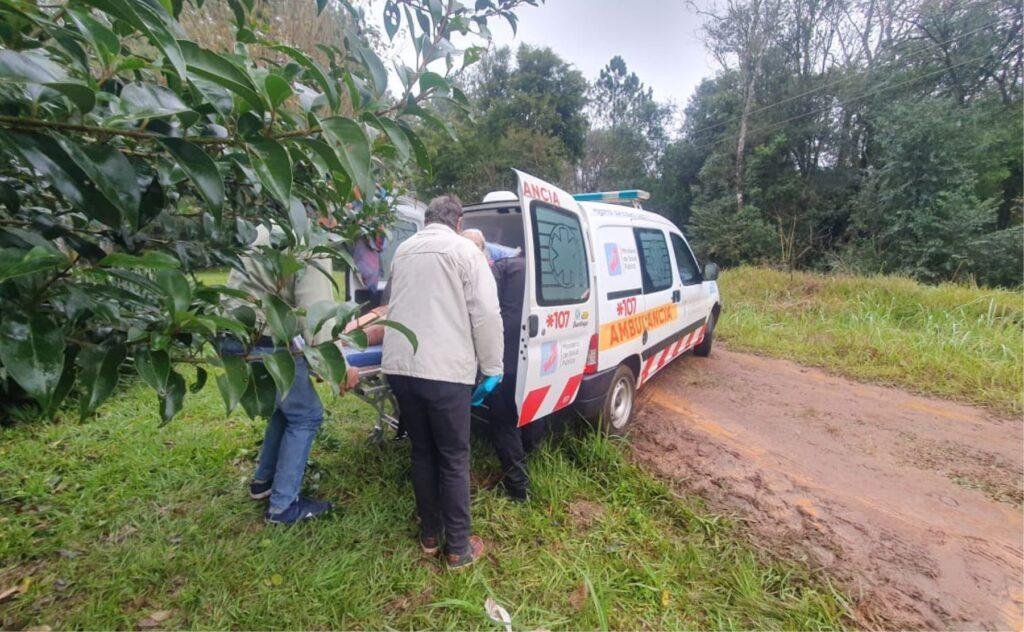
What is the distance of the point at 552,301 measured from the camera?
266 cm

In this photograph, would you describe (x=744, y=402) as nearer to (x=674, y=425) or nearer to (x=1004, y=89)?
(x=674, y=425)

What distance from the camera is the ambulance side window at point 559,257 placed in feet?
8.58

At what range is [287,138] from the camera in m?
0.81

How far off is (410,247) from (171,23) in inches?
57.7

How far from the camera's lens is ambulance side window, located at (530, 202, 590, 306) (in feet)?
8.58

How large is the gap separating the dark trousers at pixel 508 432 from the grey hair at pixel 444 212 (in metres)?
0.89

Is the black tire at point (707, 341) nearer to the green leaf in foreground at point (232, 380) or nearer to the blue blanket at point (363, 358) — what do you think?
the blue blanket at point (363, 358)

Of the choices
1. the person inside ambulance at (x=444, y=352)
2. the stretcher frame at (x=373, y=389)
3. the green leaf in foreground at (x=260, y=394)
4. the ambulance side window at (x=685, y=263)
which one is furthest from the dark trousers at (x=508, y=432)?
the ambulance side window at (x=685, y=263)

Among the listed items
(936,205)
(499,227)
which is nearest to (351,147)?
(499,227)

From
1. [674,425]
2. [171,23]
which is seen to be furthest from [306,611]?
[674,425]

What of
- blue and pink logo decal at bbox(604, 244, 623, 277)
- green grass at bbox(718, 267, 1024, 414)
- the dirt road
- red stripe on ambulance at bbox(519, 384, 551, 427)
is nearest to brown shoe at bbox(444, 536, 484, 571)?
red stripe on ambulance at bbox(519, 384, 551, 427)

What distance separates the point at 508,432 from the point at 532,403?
212 mm

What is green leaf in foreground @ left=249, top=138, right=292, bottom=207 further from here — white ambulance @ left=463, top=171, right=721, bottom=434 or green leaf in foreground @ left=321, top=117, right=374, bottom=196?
white ambulance @ left=463, top=171, right=721, bottom=434

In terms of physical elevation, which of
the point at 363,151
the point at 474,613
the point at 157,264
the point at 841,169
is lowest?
the point at 474,613
